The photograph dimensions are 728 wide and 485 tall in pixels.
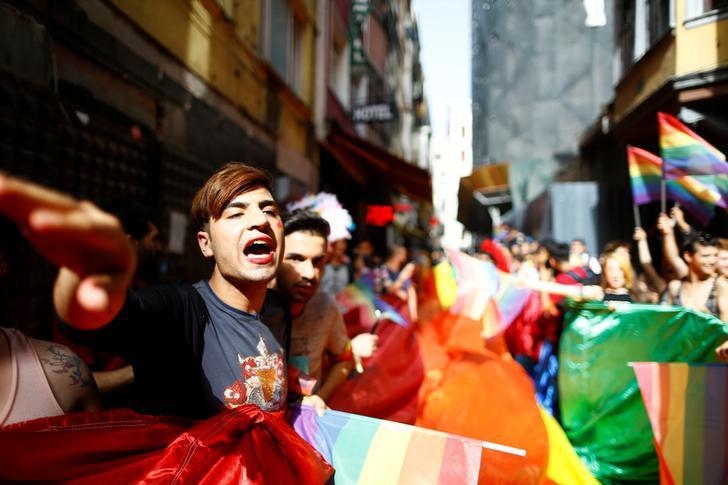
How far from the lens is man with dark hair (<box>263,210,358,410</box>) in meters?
2.53

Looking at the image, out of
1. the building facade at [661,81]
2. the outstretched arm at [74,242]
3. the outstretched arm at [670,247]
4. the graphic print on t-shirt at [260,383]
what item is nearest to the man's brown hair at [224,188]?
the graphic print on t-shirt at [260,383]

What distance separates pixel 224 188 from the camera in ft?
5.57

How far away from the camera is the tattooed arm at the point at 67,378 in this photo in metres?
1.51

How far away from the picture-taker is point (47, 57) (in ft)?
11.7

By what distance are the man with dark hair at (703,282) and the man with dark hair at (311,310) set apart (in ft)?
8.84

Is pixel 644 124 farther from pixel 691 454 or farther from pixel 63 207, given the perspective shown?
pixel 63 207

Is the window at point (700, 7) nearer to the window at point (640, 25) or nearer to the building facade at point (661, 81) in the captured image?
the building facade at point (661, 81)

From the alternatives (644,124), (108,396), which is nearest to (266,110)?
(644,124)

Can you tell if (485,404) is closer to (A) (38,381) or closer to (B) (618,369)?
(B) (618,369)

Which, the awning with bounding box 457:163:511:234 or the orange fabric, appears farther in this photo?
the awning with bounding box 457:163:511:234

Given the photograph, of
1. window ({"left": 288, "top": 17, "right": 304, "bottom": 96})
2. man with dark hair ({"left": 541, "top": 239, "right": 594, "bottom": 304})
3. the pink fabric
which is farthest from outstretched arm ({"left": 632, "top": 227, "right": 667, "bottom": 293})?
window ({"left": 288, "top": 17, "right": 304, "bottom": 96})

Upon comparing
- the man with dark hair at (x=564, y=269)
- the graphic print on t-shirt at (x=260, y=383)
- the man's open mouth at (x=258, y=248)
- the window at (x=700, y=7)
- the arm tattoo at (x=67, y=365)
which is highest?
the window at (x=700, y=7)

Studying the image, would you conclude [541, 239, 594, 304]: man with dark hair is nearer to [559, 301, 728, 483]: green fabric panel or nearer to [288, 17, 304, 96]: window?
[559, 301, 728, 483]: green fabric panel

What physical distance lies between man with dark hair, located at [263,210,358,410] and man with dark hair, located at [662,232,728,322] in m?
2.69
